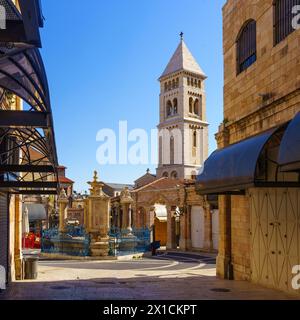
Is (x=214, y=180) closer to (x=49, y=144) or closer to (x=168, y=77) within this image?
(x=49, y=144)

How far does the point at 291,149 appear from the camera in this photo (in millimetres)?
7672

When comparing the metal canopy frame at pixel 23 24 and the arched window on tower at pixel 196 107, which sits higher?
the arched window on tower at pixel 196 107

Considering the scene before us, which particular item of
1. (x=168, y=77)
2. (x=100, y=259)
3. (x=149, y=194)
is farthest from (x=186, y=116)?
(x=100, y=259)

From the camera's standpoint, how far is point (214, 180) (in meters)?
12.2

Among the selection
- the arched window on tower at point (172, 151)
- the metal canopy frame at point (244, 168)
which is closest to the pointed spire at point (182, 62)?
the arched window on tower at point (172, 151)

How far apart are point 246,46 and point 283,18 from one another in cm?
294

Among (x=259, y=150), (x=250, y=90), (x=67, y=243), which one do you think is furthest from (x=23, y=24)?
(x=67, y=243)

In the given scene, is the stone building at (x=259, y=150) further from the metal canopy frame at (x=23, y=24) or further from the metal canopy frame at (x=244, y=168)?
the metal canopy frame at (x=23, y=24)

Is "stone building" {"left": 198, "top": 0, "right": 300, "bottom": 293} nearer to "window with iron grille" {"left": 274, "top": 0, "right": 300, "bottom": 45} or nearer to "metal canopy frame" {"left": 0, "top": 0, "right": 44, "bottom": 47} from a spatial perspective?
"window with iron grille" {"left": 274, "top": 0, "right": 300, "bottom": 45}

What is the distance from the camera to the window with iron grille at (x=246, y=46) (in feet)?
46.9

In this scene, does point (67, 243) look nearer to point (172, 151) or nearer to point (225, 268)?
point (225, 268)

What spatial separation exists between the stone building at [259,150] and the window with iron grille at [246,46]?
0.11ft

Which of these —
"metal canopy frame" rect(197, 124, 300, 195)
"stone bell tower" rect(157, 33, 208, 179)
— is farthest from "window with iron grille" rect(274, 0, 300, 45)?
"stone bell tower" rect(157, 33, 208, 179)
